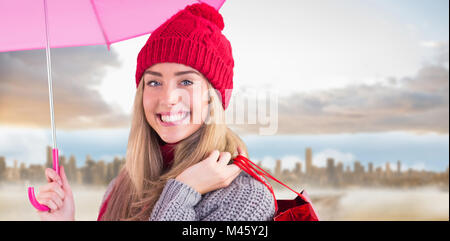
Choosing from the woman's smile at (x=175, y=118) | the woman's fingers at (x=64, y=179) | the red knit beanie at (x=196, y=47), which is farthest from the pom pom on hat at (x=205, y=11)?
the woman's fingers at (x=64, y=179)

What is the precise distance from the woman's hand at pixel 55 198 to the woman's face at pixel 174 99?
0.41 m

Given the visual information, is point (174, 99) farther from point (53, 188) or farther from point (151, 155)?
point (53, 188)

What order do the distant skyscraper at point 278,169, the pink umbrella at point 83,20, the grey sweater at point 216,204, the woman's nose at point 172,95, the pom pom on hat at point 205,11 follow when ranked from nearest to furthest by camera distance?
the grey sweater at point 216,204, the woman's nose at point 172,95, the pom pom on hat at point 205,11, the pink umbrella at point 83,20, the distant skyscraper at point 278,169

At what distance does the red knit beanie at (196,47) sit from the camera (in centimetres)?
141

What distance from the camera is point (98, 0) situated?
5.60 ft

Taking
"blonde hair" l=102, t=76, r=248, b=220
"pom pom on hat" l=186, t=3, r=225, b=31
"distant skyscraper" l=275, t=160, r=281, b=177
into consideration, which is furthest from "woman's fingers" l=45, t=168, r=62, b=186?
"distant skyscraper" l=275, t=160, r=281, b=177

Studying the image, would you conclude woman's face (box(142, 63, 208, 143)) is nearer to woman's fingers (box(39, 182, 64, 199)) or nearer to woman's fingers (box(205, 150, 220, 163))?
woman's fingers (box(205, 150, 220, 163))

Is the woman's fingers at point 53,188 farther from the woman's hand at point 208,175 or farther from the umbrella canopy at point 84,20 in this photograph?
the umbrella canopy at point 84,20

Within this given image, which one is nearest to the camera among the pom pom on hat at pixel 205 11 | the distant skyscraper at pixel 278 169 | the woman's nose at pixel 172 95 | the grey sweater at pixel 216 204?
the grey sweater at pixel 216 204

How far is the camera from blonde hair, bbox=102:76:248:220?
142cm

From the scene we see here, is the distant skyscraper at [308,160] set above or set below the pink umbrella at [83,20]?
below

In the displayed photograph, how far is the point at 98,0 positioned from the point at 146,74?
1.64 ft
